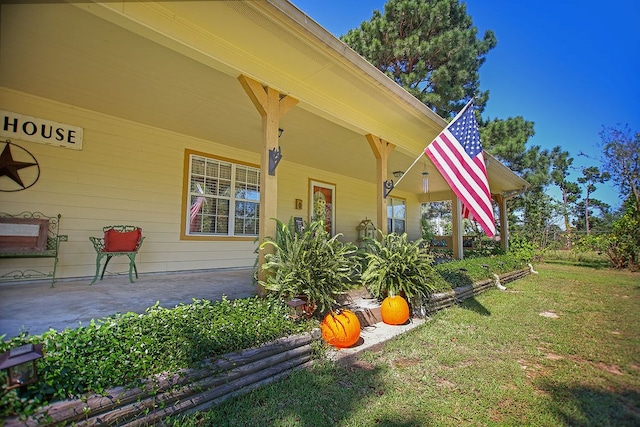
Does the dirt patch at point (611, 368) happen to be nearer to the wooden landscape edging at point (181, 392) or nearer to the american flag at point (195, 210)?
the wooden landscape edging at point (181, 392)

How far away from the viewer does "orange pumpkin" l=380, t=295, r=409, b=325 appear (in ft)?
11.0

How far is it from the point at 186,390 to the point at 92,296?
2224 mm

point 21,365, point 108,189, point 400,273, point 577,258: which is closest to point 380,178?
point 400,273

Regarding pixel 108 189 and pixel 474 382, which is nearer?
pixel 474 382

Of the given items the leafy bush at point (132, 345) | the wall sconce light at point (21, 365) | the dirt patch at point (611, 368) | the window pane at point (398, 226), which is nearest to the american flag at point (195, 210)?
the leafy bush at point (132, 345)

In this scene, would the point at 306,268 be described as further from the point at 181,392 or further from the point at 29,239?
the point at 29,239

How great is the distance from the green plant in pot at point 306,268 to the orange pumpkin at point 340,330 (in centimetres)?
15

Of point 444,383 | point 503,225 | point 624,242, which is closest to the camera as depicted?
point 444,383

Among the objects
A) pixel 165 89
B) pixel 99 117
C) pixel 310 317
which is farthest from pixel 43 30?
pixel 310 317

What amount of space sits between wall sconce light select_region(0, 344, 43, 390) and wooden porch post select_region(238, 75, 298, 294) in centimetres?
177

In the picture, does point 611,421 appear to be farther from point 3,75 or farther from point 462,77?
point 462,77

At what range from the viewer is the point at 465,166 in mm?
3646

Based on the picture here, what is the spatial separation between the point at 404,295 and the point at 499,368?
4.49 feet

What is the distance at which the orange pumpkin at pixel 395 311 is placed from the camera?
3.35 metres
